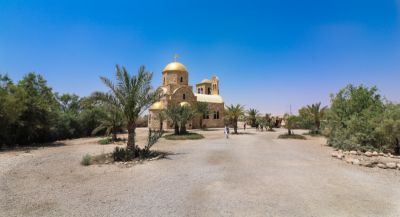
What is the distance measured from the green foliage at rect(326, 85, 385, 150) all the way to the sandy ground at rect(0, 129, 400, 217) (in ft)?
18.9

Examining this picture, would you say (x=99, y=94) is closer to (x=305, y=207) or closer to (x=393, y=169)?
(x=305, y=207)

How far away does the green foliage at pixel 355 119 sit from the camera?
1675 cm

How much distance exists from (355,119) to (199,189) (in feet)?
47.6

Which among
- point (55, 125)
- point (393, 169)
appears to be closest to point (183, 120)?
point (55, 125)

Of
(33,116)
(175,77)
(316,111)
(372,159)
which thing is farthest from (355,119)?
(175,77)

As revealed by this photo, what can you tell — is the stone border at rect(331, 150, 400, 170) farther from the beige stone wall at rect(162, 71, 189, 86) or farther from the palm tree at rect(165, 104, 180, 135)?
the beige stone wall at rect(162, 71, 189, 86)

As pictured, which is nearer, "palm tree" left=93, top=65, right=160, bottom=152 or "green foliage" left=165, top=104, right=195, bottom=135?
"palm tree" left=93, top=65, right=160, bottom=152

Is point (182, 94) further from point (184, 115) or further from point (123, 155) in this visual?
point (123, 155)

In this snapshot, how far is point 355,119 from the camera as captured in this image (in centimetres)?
1758

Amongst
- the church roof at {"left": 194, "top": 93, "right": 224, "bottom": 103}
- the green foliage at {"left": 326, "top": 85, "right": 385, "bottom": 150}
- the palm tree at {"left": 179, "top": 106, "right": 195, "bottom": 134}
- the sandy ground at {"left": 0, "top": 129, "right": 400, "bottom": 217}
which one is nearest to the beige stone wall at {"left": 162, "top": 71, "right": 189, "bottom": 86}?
the church roof at {"left": 194, "top": 93, "right": 224, "bottom": 103}

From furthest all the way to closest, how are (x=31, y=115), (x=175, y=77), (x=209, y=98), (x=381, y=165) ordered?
(x=209, y=98), (x=175, y=77), (x=31, y=115), (x=381, y=165)

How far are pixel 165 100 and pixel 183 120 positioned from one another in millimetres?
14098

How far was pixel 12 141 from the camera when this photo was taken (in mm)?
20703

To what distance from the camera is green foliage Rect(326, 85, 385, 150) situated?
16750 mm
